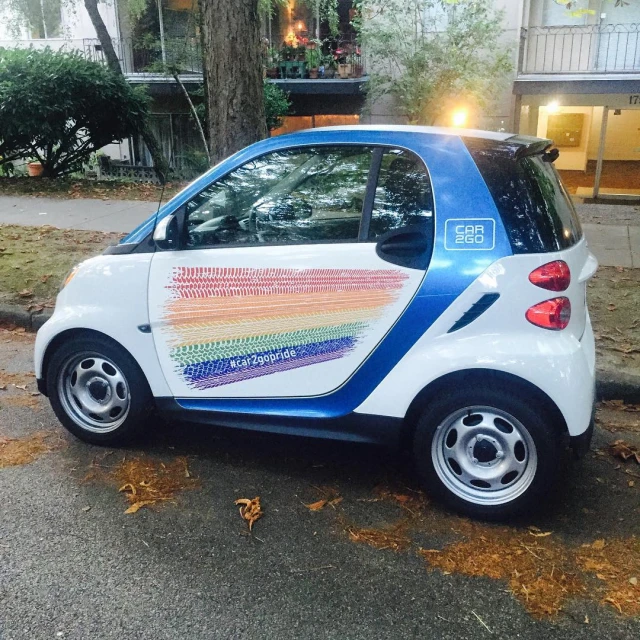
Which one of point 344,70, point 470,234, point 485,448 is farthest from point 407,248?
point 344,70

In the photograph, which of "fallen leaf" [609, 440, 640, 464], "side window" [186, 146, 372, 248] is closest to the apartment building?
"fallen leaf" [609, 440, 640, 464]

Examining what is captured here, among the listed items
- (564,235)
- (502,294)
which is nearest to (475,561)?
(502,294)

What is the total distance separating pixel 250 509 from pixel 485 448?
1.20m

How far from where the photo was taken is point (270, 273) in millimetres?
3496

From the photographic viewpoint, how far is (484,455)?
3.24 metres

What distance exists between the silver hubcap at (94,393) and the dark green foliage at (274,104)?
12474 mm

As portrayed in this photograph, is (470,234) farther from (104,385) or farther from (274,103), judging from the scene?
(274,103)

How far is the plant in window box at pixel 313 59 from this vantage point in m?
16.6

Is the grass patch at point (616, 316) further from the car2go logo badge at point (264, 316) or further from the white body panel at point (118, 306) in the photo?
the white body panel at point (118, 306)

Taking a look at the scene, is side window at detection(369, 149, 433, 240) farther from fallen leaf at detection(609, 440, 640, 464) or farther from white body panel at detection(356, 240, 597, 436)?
fallen leaf at detection(609, 440, 640, 464)

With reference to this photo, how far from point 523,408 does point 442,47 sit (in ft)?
42.6

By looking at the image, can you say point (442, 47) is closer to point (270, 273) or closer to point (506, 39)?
point (506, 39)

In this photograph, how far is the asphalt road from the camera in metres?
2.64

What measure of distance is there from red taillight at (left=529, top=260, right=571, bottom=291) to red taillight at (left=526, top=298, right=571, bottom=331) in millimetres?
65
